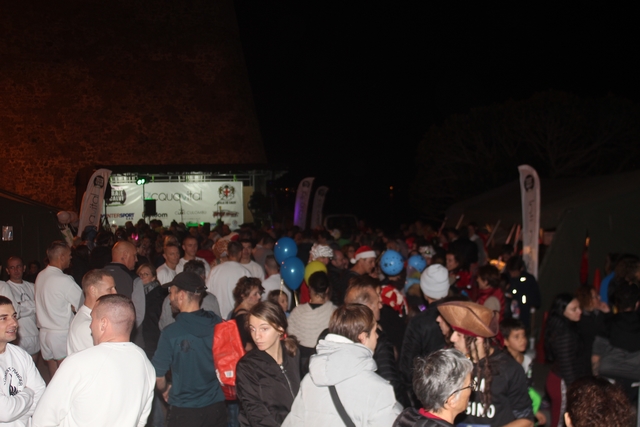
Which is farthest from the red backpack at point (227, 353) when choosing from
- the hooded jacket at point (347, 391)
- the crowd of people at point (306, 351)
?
the hooded jacket at point (347, 391)

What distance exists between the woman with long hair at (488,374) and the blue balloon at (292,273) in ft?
11.1

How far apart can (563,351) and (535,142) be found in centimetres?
2134

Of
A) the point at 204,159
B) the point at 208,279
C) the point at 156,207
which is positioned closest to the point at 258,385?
the point at 208,279

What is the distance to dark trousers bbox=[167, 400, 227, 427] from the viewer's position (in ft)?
13.0

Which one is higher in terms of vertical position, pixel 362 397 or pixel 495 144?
pixel 495 144

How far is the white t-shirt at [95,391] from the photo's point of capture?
101 inches

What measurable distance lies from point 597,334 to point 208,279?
12.8 ft

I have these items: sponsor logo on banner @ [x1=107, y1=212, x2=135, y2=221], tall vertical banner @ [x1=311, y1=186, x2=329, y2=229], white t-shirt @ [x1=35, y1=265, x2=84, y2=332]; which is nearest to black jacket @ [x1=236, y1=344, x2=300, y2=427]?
white t-shirt @ [x1=35, y1=265, x2=84, y2=332]

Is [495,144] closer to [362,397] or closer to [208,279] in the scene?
[208,279]

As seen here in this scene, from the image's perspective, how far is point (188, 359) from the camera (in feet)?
12.9

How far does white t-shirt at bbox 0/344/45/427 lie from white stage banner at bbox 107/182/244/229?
52.4 ft

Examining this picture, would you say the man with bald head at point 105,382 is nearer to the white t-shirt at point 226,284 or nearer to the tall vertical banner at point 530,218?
the white t-shirt at point 226,284

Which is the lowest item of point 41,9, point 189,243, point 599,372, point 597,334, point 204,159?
point 599,372

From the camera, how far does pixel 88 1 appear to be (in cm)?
Result: 2258
